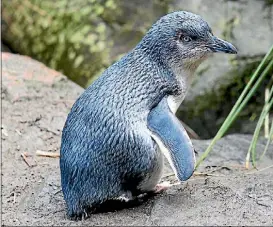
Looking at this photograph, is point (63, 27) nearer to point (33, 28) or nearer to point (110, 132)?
point (33, 28)

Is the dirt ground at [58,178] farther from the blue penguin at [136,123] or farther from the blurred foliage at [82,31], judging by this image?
the blurred foliage at [82,31]

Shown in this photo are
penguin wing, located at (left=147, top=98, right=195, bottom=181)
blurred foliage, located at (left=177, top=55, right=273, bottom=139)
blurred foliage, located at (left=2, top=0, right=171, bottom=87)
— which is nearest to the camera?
penguin wing, located at (left=147, top=98, right=195, bottom=181)

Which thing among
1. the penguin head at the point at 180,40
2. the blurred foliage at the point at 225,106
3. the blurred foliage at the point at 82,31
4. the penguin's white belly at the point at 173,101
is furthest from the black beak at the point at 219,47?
the blurred foliage at the point at 82,31

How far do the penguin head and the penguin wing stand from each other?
18cm

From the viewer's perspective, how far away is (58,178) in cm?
209

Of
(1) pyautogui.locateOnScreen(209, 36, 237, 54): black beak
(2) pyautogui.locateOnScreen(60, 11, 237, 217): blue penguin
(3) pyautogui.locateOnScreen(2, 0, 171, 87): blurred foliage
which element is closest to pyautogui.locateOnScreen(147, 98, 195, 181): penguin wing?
(2) pyautogui.locateOnScreen(60, 11, 237, 217): blue penguin

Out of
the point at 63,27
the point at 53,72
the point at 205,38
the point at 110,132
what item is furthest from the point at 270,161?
the point at 63,27

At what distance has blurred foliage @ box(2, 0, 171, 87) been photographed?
314 centimetres

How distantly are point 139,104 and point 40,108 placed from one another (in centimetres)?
96

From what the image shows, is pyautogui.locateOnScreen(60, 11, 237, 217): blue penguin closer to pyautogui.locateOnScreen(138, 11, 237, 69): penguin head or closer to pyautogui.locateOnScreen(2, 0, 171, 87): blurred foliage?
pyautogui.locateOnScreen(138, 11, 237, 69): penguin head

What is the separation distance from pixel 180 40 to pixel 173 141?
0.31 metres

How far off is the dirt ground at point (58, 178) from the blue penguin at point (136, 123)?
9 centimetres

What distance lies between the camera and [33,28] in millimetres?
3336

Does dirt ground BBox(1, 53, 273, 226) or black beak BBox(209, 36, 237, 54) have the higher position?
black beak BBox(209, 36, 237, 54)
